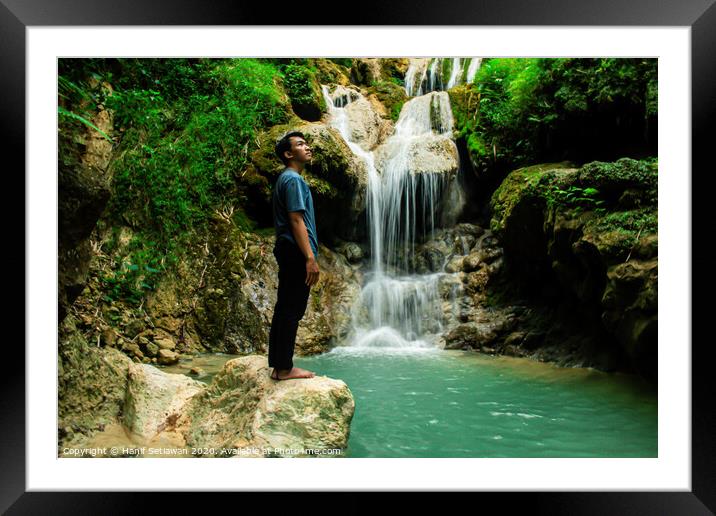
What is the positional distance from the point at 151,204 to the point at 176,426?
3.65 m

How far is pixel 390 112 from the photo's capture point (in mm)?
9820

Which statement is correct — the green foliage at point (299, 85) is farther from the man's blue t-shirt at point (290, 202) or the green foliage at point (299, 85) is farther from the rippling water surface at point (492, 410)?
the man's blue t-shirt at point (290, 202)

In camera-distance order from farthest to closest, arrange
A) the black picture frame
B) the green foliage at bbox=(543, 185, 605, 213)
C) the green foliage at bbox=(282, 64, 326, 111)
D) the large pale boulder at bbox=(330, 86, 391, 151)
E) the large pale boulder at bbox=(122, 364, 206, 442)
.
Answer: the large pale boulder at bbox=(330, 86, 391, 151) → the green foliage at bbox=(282, 64, 326, 111) → the green foliage at bbox=(543, 185, 605, 213) → the large pale boulder at bbox=(122, 364, 206, 442) → the black picture frame

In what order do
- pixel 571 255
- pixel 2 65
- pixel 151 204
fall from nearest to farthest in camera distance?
pixel 2 65 < pixel 571 255 < pixel 151 204

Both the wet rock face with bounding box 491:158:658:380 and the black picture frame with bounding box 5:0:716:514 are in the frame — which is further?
the wet rock face with bounding box 491:158:658:380

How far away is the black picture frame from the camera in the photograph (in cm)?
199

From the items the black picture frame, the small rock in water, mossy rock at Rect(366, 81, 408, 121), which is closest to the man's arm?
the black picture frame

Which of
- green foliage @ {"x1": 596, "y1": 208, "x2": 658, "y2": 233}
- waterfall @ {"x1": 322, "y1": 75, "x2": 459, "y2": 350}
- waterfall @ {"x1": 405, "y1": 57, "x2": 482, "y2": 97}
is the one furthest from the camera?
waterfall @ {"x1": 405, "y1": 57, "x2": 482, "y2": 97}

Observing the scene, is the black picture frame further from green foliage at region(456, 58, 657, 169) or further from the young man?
the young man

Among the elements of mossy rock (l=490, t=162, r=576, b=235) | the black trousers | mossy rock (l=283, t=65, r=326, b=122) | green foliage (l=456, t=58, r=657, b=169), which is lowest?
the black trousers

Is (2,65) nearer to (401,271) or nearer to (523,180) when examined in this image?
(523,180)

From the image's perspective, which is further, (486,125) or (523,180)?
(486,125)
